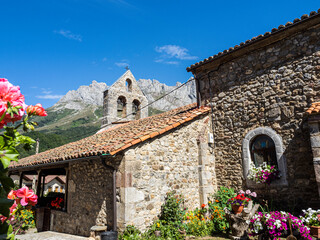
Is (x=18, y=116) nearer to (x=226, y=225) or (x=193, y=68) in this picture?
(x=226, y=225)

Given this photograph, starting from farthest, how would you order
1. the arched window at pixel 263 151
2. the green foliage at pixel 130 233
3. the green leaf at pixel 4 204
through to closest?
the arched window at pixel 263 151 → the green foliage at pixel 130 233 → the green leaf at pixel 4 204

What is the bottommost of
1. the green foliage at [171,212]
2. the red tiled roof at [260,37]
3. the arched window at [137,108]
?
the green foliage at [171,212]

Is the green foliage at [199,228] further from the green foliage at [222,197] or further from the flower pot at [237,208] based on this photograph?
the flower pot at [237,208]

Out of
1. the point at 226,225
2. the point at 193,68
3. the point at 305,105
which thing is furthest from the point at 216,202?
the point at 193,68

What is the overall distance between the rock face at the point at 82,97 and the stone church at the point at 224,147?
329 ft

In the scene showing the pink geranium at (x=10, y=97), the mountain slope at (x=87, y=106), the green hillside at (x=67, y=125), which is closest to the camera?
the pink geranium at (x=10, y=97)

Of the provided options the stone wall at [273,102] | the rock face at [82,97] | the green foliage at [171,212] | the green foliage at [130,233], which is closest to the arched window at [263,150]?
the stone wall at [273,102]

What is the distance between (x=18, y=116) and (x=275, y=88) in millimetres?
7405

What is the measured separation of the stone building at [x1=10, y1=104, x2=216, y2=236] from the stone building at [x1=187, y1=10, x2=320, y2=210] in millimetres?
855

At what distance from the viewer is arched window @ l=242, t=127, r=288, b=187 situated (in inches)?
262

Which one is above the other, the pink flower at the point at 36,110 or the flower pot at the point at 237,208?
the pink flower at the point at 36,110

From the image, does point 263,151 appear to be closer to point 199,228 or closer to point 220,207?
point 220,207

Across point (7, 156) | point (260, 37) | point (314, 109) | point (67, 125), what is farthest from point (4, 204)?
point (67, 125)

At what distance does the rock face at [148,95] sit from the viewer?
300ft
